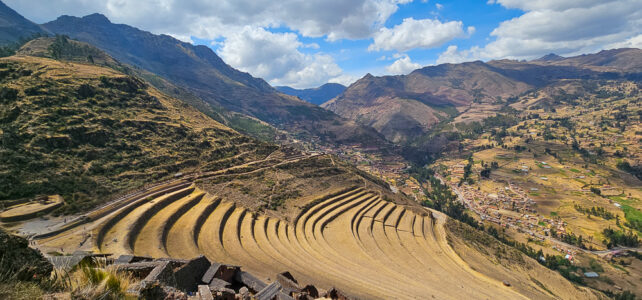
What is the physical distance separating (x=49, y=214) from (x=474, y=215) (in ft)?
385

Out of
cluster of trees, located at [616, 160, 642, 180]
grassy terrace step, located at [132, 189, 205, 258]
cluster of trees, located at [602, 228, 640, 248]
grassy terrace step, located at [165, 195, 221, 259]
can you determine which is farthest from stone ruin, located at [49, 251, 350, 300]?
cluster of trees, located at [616, 160, 642, 180]

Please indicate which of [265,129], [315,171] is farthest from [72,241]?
[265,129]

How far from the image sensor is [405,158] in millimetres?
198125

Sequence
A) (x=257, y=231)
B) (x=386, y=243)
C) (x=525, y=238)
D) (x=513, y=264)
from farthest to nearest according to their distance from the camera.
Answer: (x=525, y=238)
(x=513, y=264)
(x=386, y=243)
(x=257, y=231)

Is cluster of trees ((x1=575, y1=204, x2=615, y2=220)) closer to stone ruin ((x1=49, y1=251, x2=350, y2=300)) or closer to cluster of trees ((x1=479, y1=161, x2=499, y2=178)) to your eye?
cluster of trees ((x1=479, y1=161, x2=499, y2=178))

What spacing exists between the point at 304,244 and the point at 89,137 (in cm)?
4108

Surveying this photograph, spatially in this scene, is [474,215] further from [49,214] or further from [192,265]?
[49,214]

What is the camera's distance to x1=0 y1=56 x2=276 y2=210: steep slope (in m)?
35.3

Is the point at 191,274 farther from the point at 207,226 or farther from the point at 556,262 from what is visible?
the point at 556,262

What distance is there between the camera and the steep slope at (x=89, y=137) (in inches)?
1389

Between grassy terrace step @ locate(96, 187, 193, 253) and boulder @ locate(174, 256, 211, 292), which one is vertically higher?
grassy terrace step @ locate(96, 187, 193, 253)

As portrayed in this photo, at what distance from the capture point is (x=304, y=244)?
38000mm

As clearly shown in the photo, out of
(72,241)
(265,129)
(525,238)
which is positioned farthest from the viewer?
(265,129)

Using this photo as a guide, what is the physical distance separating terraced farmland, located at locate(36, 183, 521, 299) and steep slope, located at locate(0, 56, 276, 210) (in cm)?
804
